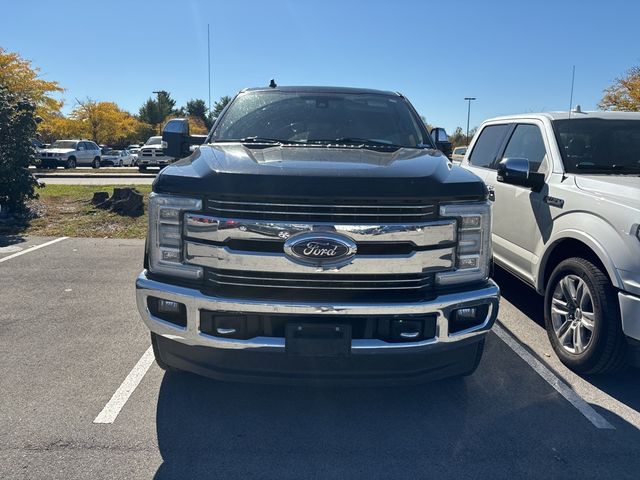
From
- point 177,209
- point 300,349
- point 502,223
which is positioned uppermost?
point 177,209

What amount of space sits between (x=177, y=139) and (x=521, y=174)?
303 cm

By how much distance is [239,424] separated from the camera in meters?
3.15

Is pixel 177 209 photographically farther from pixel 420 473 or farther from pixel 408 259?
pixel 420 473

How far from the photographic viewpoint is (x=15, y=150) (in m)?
9.43

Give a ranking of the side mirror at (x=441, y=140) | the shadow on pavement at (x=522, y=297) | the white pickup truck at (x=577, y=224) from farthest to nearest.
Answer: the shadow on pavement at (x=522, y=297), the side mirror at (x=441, y=140), the white pickup truck at (x=577, y=224)

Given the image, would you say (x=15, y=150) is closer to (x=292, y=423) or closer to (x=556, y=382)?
(x=292, y=423)

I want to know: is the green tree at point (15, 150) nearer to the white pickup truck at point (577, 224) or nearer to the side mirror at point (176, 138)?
the side mirror at point (176, 138)

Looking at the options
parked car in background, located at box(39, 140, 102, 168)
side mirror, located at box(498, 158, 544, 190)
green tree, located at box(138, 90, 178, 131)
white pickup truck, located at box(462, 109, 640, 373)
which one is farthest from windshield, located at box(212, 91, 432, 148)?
green tree, located at box(138, 90, 178, 131)

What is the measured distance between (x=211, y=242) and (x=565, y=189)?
9.85 feet

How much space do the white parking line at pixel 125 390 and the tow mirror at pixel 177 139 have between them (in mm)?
1742

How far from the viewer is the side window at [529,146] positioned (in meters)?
4.93

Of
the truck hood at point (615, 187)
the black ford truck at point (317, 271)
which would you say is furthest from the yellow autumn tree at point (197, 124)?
the black ford truck at point (317, 271)

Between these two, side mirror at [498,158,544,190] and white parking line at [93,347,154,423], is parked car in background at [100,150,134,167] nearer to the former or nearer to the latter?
white parking line at [93,347,154,423]

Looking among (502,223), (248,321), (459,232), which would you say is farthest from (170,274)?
(502,223)
